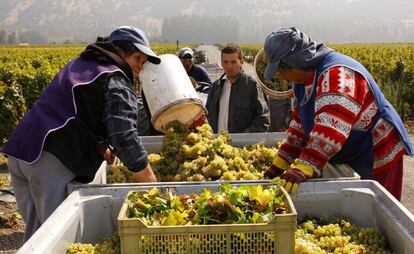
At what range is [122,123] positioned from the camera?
2.64m

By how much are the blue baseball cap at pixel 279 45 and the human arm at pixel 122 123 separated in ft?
2.86

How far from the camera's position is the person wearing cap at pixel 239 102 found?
5023 millimetres

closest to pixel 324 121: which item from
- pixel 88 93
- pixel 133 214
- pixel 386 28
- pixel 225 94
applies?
pixel 133 214

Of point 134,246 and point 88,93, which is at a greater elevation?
point 88,93

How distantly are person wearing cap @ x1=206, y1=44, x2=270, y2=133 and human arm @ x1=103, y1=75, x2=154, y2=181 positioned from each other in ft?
7.97

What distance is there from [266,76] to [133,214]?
49.5 inches

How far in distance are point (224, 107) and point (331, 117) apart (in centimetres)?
274

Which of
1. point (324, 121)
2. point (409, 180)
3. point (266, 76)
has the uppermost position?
point (266, 76)

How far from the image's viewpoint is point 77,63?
2887mm

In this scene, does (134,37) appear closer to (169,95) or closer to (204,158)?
(169,95)

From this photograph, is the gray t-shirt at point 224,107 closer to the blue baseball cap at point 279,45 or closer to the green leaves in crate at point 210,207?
the blue baseball cap at point 279,45

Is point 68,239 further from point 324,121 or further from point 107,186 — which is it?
point 324,121

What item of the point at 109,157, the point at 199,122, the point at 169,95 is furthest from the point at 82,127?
the point at 199,122

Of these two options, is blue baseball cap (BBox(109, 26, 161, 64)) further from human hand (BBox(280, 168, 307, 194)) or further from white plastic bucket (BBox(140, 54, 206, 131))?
human hand (BBox(280, 168, 307, 194))
